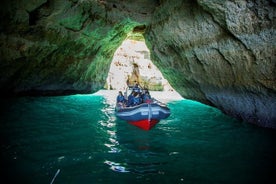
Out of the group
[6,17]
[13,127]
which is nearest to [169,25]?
[6,17]

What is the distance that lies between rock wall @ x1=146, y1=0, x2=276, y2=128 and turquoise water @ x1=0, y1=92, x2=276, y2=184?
1591mm

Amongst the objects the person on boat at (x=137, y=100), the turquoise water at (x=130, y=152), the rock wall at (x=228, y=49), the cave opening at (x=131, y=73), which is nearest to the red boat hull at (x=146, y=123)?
the turquoise water at (x=130, y=152)

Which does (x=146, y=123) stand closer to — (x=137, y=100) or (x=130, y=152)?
(x=137, y=100)

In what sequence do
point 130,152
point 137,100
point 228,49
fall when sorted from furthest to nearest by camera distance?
point 137,100
point 228,49
point 130,152

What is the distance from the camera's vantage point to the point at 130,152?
629 cm

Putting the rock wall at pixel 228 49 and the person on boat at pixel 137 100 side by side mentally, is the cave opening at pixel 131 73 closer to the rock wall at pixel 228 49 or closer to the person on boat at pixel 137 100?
the rock wall at pixel 228 49

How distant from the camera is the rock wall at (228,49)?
7.45 m

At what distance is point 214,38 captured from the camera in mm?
9516

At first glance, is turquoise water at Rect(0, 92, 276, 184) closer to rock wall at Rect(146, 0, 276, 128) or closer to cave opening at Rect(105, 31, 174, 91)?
rock wall at Rect(146, 0, 276, 128)

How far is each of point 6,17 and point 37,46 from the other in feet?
9.32

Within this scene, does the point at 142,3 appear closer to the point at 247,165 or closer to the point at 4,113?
the point at 4,113

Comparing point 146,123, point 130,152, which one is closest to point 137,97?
point 146,123

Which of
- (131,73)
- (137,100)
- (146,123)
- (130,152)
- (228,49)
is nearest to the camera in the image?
(130,152)

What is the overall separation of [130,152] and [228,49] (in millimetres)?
5926
